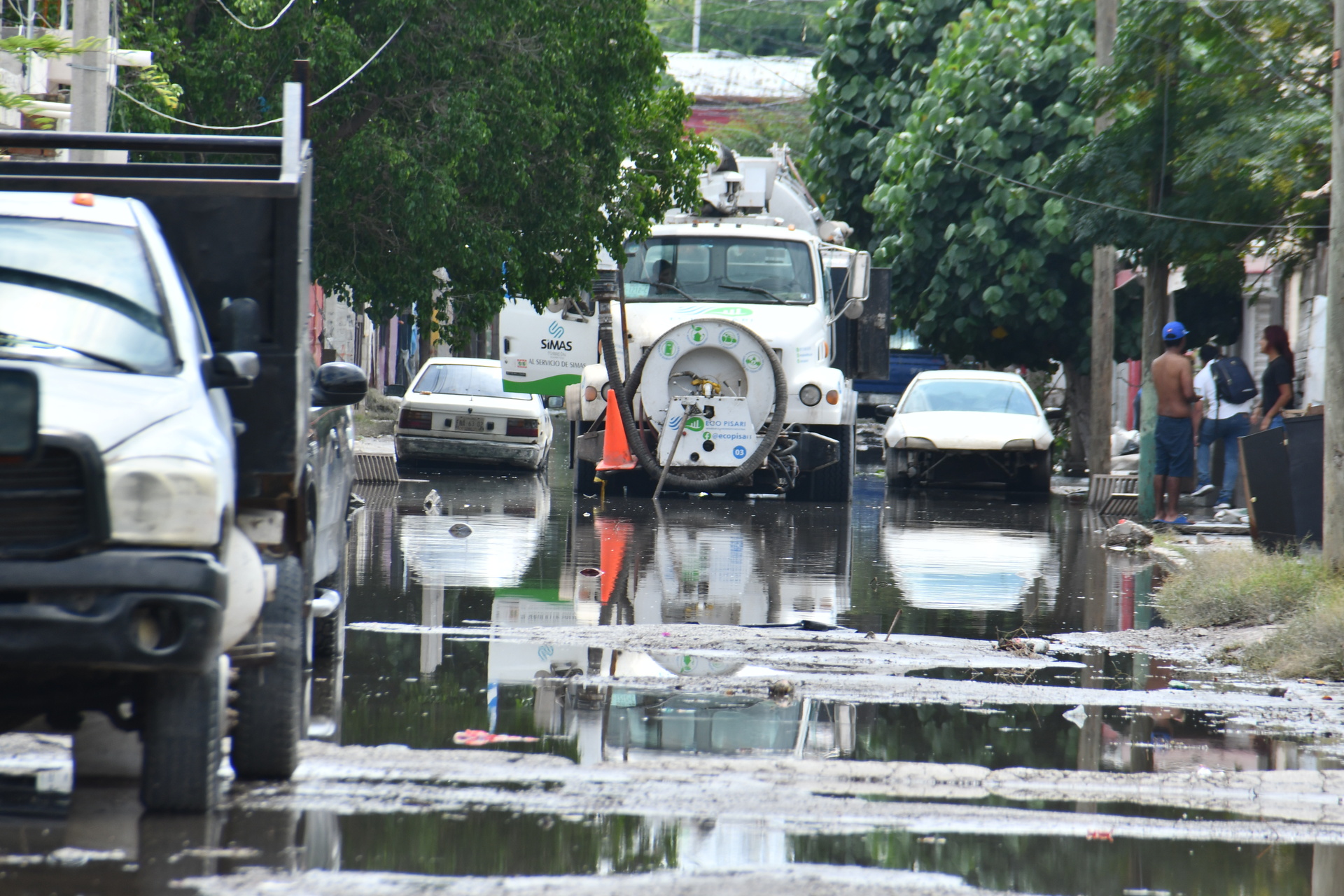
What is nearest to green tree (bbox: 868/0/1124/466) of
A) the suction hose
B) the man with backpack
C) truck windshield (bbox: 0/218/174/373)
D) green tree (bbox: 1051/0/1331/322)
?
green tree (bbox: 1051/0/1331/322)

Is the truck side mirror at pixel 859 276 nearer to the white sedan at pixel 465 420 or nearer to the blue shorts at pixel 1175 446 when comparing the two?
the blue shorts at pixel 1175 446

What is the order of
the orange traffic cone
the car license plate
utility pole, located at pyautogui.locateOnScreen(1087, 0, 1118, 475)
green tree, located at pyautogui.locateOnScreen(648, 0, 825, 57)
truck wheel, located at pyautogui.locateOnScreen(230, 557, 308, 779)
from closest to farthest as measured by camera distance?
1. truck wheel, located at pyautogui.locateOnScreen(230, 557, 308, 779)
2. the orange traffic cone
3. utility pole, located at pyautogui.locateOnScreen(1087, 0, 1118, 475)
4. the car license plate
5. green tree, located at pyautogui.locateOnScreen(648, 0, 825, 57)

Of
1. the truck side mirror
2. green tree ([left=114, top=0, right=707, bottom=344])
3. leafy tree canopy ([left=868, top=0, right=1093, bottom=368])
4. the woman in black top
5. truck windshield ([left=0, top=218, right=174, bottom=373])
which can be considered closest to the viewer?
truck windshield ([left=0, top=218, right=174, bottom=373])

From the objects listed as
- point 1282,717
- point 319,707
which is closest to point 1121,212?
point 1282,717

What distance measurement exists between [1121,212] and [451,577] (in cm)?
972

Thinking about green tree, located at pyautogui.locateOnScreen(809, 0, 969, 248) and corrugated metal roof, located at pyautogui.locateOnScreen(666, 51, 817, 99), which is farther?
corrugated metal roof, located at pyautogui.locateOnScreen(666, 51, 817, 99)

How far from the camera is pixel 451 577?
11.0 meters

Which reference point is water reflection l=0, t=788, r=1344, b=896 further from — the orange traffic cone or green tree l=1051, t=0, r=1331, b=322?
the orange traffic cone

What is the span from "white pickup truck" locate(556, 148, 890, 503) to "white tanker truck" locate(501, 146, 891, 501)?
0.02 metres

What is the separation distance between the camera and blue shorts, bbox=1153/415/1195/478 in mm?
17281

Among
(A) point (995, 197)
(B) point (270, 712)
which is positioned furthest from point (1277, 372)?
(B) point (270, 712)

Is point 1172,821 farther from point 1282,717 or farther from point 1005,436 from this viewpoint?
point 1005,436

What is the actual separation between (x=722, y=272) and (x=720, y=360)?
1774mm

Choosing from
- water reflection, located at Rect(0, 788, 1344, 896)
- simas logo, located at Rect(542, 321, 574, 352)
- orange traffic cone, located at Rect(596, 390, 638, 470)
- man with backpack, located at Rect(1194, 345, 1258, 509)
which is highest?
simas logo, located at Rect(542, 321, 574, 352)
